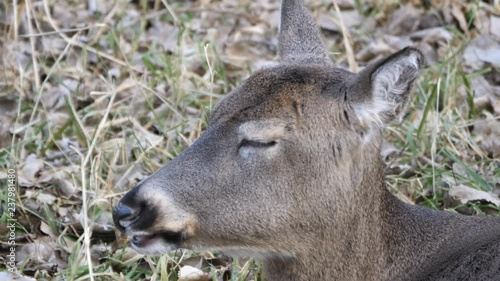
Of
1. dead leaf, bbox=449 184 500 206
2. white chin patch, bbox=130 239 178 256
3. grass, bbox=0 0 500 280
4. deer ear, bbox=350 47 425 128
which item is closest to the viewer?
deer ear, bbox=350 47 425 128

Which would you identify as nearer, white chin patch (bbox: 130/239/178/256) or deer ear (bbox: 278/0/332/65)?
white chin patch (bbox: 130/239/178/256)

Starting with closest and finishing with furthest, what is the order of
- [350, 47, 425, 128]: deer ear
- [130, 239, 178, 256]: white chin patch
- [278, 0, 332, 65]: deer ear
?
[350, 47, 425, 128]: deer ear → [130, 239, 178, 256]: white chin patch → [278, 0, 332, 65]: deer ear

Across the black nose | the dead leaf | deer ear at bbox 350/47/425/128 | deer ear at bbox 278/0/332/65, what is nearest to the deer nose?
the black nose

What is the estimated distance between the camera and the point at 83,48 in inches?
303

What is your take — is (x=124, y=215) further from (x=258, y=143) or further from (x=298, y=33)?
(x=298, y=33)

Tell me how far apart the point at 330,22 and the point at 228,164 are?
16.6 feet

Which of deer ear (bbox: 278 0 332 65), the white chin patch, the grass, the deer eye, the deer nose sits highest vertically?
deer ear (bbox: 278 0 332 65)

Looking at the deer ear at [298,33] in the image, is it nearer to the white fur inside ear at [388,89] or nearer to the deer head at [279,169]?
the deer head at [279,169]

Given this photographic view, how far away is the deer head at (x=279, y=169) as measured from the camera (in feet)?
13.8

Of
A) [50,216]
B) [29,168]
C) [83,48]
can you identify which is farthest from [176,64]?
[50,216]

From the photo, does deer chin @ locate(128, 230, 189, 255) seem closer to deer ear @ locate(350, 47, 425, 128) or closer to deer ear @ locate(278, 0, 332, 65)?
deer ear @ locate(350, 47, 425, 128)

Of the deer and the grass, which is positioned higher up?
the deer

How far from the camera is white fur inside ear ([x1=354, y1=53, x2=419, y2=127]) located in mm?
4113

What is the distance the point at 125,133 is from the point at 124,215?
2.84 m
